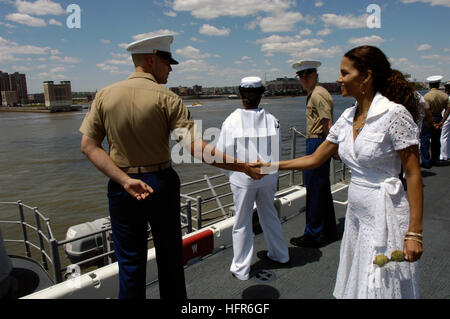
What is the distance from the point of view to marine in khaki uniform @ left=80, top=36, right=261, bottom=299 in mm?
1974

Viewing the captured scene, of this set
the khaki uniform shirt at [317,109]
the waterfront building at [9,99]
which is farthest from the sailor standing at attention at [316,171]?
the waterfront building at [9,99]

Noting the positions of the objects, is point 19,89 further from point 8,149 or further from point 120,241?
point 120,241

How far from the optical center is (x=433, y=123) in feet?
24.7

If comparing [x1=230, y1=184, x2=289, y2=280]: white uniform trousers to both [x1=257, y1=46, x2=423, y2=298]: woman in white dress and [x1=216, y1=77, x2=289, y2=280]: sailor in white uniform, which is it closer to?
[x1=216, y1=77, x2=289, y2=280]: sailor in white uniform

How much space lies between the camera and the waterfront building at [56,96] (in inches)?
4385

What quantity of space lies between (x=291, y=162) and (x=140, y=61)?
132 centimetres

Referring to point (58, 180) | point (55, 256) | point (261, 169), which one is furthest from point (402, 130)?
point (58, 180)

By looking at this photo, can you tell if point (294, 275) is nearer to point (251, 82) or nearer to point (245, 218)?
point (245, 218)

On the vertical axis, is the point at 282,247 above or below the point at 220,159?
below

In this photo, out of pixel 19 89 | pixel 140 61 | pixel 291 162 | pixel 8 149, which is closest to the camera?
pixel 140 61

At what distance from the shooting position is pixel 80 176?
22.6 meters

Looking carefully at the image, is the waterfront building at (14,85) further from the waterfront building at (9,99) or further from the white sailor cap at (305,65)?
the white sailor cap at (305,65)

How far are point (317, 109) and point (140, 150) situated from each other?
85.5 inches
